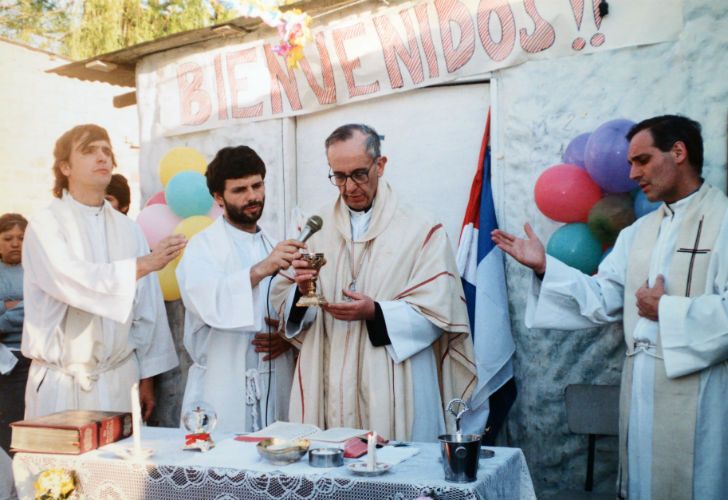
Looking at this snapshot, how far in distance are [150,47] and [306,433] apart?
4561mm

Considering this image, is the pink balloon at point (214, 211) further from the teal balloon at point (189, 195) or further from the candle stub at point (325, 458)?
the candle stub at point (325, 458)

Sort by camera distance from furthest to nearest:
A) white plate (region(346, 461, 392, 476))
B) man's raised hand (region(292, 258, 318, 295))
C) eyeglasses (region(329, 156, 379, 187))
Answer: eyeglasses (region(329, 156, 379, 187))
man's raised hand (region(292, 258, 318, 295))
white plate (region(346, 461, 392, 476))

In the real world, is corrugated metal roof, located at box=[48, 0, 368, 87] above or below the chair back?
above

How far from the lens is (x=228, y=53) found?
6762mm

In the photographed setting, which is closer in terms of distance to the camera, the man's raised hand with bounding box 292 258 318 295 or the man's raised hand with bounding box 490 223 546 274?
the man's raised hand with bounding box 292 258 318 295

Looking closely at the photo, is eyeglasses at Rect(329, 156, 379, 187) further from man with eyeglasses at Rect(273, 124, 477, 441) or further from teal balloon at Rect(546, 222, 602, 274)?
teal balloon at Rect(546, 222, 602, 274)

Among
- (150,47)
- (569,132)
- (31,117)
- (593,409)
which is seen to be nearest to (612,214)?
(569,132)

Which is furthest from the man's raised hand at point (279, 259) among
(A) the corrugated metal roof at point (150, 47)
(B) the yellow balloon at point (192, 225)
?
(A) the corrugated metal roof at point (150, 47)

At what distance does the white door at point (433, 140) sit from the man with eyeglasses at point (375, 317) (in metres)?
1.20

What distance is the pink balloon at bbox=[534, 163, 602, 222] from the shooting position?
15.7 ft

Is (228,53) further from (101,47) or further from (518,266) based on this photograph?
(101,47)

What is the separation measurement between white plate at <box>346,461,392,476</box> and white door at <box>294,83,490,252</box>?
2.87 m

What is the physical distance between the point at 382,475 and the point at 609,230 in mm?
2419

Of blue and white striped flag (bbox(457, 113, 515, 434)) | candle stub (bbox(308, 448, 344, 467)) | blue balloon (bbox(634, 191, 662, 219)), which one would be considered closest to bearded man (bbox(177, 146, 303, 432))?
blue and white striped flag (bbox(457, 113, 515, 434))
